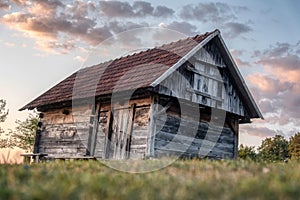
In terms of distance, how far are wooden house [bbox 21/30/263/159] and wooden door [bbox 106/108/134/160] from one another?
0.04m

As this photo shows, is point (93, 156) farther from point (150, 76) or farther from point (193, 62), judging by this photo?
point (193, 62)

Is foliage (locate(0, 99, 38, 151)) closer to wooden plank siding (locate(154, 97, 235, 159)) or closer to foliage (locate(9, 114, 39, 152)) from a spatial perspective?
foliage (locate(9, 114, 39, 152))

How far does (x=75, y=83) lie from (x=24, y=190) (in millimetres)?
16566

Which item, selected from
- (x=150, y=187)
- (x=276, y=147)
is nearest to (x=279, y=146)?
(x=276, y=147)

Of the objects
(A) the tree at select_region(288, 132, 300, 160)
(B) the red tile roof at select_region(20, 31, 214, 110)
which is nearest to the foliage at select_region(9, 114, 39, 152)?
(B) the red tile roof at select_region(20, 31, 214, 110)

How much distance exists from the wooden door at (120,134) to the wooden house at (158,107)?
37 mm

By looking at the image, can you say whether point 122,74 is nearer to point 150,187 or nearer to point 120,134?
point 120,134

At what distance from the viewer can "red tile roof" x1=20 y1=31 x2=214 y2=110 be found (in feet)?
49.2

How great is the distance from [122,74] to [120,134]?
9.01 feet

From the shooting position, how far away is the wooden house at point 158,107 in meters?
14.6

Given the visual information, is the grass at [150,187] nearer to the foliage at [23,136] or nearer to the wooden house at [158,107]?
the wooden house at [158,107]

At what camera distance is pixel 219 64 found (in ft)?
A: 56.3

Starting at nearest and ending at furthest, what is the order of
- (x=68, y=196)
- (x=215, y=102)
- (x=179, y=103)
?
(x=68, y=196) → (x=179, y=103) → (x=215, y=102)

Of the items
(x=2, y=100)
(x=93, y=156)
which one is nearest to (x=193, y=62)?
(x=93, y=156)
